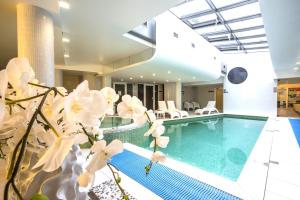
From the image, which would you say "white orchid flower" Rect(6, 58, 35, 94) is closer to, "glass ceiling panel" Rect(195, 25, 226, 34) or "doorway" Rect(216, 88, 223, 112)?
"glass ceiling panel" Rect(195, 25, 226, 34)

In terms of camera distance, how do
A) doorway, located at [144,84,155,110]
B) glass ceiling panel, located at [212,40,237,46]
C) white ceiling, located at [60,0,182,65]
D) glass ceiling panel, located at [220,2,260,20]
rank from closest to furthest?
white ceiling, located at [60,0,182,65] < glass ceiling panel, located at [220,2,260,20] < glass ceiling panel, located at [212,40,237,46] < doorway, located at [144,84,155,110]

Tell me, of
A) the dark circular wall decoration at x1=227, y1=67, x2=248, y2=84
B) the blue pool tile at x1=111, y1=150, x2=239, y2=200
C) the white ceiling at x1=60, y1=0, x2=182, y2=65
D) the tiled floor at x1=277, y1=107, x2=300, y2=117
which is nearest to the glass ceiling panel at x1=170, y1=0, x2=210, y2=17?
the white ceiling at x1=60, y1=0, x2=182, y2=65

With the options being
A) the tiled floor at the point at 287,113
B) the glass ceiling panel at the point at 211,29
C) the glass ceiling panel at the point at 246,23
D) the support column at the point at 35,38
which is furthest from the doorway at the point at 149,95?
the support column at the point at 35,38

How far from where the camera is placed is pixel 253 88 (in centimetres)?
1198

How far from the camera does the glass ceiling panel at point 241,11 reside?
19.5ft

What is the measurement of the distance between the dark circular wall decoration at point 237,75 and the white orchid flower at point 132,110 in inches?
544

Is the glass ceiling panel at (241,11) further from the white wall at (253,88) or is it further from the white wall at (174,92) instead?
the white wall at (253,88)

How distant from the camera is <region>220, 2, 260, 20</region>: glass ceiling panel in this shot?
19.5 ft

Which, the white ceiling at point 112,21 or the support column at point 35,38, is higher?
the white ceiling at point 112,21

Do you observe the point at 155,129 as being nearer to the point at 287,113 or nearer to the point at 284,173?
the point at 284,173

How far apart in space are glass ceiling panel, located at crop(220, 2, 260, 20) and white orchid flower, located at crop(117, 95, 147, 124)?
7114mm

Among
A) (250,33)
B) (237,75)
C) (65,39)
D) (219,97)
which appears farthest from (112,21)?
(219,97)

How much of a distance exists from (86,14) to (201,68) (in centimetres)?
624

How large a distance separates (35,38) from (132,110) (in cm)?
303
